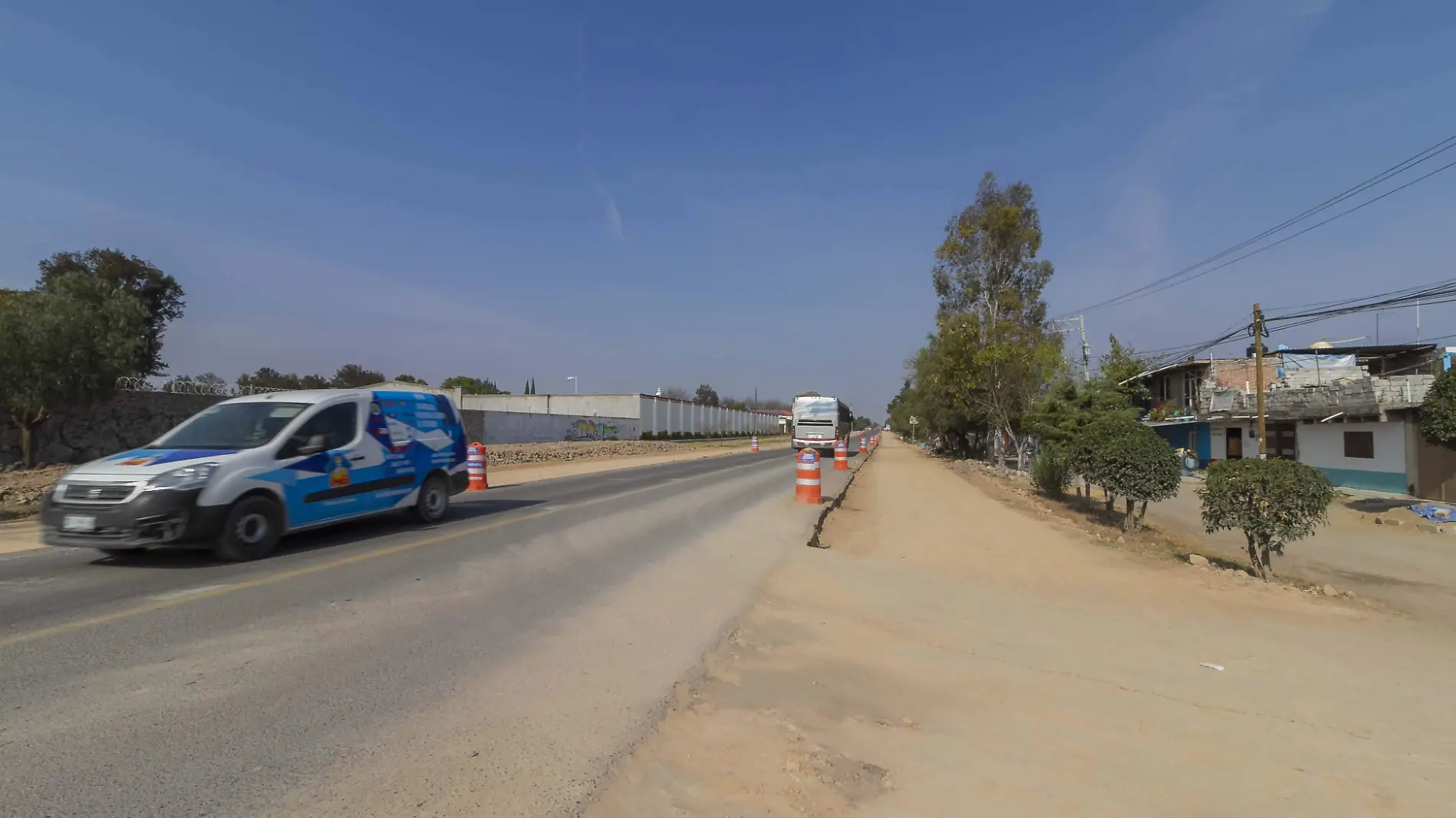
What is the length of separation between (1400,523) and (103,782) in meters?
23.3

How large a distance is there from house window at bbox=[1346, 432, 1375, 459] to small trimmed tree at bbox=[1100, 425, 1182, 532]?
1830 centimetres

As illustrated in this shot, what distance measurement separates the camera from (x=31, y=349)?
2069 centimetres

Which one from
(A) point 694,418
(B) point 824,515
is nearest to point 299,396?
(B) point 824,515

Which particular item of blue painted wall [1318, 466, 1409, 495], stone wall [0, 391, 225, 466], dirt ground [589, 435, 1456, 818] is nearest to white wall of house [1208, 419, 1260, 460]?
blue painted wall [1318, 466, 1409, 495]

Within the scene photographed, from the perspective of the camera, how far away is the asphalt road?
3.16 meters

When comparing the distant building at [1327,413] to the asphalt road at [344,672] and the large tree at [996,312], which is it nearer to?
the large tree at [996,312]

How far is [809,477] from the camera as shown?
1523cm

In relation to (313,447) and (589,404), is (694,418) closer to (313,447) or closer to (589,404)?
(589,404)

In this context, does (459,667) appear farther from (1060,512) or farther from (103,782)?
(1060,512)

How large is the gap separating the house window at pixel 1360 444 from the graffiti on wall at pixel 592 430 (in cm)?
3905

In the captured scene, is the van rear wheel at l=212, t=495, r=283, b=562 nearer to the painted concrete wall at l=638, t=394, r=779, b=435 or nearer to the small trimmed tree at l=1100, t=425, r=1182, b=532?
the small trimmed tree at l=1100, t=425, r=1182, b=532

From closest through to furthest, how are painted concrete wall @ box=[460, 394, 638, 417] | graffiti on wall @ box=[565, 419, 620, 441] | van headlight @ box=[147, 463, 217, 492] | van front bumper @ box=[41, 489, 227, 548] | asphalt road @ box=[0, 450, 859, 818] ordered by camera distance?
asphalt road @ box=[0, 450, 859, 818]
van front bumper @ box=[41, 489, 227, 548]
van headlight @ box=[147, 463, 217, 492]
graffiti on wall @ box=[565, 419, 620, 441]
painted concrete wall @ box=[460, 394, 638, 417]

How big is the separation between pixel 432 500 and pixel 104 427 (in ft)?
Answer: 65.6

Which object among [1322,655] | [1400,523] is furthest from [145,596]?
[1400,523]
